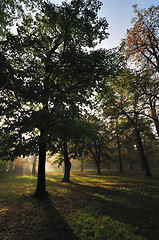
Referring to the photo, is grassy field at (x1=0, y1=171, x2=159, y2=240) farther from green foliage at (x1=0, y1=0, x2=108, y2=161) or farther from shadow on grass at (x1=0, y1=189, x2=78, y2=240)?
green foliage at (x1=0, y1=0, x2=108, y2=161)

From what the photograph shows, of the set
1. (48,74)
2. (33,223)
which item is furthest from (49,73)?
(33,223)

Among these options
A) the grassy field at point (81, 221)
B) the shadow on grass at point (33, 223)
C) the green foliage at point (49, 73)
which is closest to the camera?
the grassy field at point (81, 221)

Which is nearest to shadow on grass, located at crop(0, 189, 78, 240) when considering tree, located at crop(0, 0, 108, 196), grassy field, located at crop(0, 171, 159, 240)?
grassy field, located at crop(0, 171, 159, 240)

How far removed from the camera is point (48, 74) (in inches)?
402

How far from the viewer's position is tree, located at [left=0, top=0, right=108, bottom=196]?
289 inches

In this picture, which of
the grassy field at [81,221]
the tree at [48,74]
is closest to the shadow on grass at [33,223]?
the grassy field at [81,221]

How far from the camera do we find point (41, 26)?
38.4 feet

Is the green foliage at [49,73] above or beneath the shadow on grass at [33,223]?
above

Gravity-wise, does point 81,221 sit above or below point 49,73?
below

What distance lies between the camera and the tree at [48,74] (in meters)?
7.35

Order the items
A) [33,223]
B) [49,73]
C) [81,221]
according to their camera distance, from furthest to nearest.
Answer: [49,73], [33,223], [81,221]

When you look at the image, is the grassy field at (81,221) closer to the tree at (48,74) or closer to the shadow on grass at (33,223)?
the shadow on grass at (33,223)

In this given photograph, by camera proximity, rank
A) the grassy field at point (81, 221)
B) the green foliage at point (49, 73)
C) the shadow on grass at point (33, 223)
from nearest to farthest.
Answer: the grassy field at point (81, 221) → the shadow on grass at point (33, 223) → the green foliage at point (49, 73)

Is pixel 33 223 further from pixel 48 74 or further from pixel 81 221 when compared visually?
pixel 48 74
